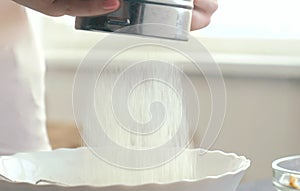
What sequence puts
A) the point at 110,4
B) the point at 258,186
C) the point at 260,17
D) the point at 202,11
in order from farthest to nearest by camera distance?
the point at 260,17, the point at 202,11, the point at 258,186, the point at 110,4

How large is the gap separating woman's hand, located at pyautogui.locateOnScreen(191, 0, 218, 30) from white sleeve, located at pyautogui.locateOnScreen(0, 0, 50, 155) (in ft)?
0.95

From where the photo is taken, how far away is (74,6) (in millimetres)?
591

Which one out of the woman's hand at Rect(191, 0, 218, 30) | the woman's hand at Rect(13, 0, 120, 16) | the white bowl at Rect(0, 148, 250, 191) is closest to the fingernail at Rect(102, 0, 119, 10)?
the woman's hand at Rect(13, 0, 120, 16)

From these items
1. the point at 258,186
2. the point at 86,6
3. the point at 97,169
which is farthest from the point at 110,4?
the point at 258,186

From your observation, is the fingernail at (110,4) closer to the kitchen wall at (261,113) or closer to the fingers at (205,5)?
the fingers at (205,5)

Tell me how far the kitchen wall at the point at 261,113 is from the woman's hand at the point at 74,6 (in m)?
0.91

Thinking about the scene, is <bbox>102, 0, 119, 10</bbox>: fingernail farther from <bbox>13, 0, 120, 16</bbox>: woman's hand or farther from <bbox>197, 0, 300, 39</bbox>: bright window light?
<bbox>197, 0, 300, 39</bbox>: bright window light

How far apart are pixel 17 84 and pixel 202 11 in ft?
1.01

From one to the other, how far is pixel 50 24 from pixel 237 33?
47cm

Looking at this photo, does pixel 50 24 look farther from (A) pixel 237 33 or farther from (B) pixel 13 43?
(B) pixel 13 43

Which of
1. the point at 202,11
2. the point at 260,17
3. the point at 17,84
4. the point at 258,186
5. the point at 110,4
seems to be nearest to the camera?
the point at 110,4

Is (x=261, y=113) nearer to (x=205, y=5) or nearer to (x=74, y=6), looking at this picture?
(x=205, y=5)

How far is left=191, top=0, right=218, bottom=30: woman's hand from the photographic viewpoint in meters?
0.81

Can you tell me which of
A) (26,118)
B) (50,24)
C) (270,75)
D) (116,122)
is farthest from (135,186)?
(50,24)
